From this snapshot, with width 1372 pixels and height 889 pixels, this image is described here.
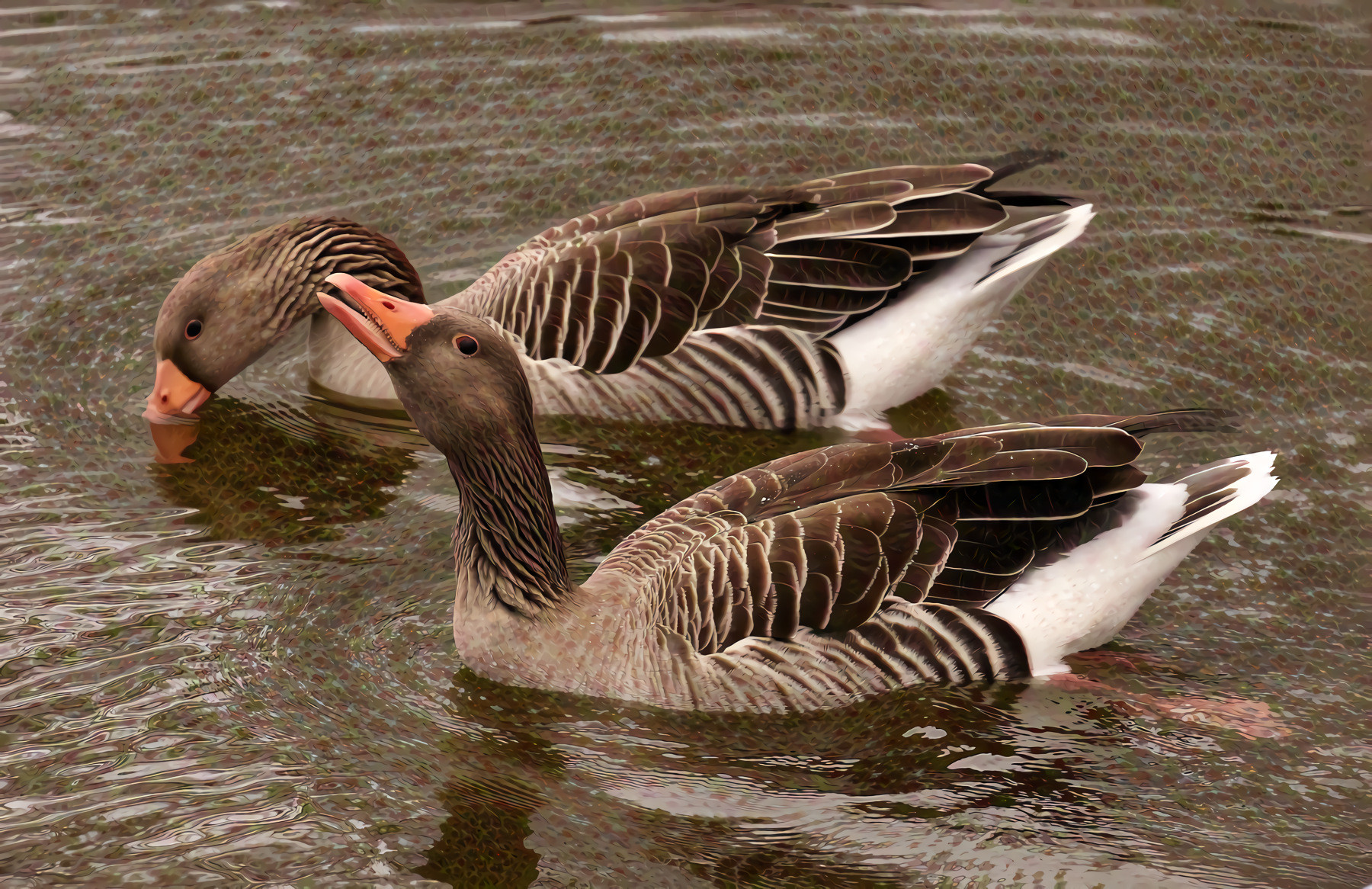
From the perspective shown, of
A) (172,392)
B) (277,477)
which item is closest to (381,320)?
(277,477)

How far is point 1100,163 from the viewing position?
8.33 metres

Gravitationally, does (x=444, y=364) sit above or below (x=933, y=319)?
above

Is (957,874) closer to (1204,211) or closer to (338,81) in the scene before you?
(1204,211)

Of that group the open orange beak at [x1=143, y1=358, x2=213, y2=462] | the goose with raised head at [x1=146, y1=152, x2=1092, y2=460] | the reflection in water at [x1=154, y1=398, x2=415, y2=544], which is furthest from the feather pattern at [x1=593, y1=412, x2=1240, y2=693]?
the open orange beak at [x1=143, y1=358, x2=213, y2=462]

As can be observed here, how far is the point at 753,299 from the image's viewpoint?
610 centimetres

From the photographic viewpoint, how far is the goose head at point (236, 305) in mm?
6301

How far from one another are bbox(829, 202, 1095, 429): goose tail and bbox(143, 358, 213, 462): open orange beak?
2971 mm

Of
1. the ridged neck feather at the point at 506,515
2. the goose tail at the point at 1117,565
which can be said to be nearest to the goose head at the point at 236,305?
the ridged neck feather at the point at 506,515

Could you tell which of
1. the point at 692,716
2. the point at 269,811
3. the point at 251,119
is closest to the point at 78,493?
the point at 269,811

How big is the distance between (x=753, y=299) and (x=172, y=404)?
273 centimetres

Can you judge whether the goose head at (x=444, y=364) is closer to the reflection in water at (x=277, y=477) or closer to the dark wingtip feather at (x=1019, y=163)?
the reflection in water at (x=277, y=477)

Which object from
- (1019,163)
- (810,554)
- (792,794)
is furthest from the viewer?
(1019,163)

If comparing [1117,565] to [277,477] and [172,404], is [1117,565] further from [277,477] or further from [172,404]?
[172,404]

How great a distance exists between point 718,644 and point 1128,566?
4.57 feet
